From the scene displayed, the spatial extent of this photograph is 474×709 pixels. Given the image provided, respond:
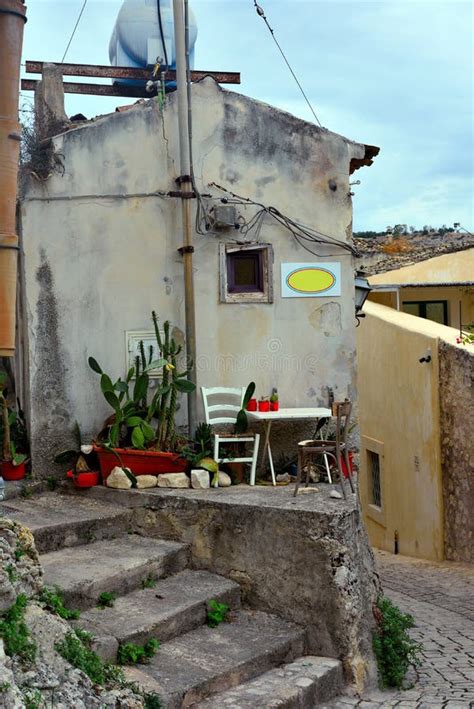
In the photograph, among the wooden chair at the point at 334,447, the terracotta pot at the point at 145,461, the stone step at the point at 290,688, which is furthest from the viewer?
the terracotta pot at the point at 145,461

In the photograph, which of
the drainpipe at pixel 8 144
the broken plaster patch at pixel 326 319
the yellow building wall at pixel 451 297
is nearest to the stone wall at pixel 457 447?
the broken plaster patch at pixel 326 319

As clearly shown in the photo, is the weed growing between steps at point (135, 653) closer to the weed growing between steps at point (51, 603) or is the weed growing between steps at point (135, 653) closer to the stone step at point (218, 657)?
the stone step at point (218, 657)

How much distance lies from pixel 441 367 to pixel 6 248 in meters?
11.1

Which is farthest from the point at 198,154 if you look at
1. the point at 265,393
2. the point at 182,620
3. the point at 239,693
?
the point at 239,693

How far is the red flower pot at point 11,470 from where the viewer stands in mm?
9539

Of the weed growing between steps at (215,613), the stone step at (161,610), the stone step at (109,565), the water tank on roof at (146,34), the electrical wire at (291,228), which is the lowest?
the weed growing between steps at (215,613)

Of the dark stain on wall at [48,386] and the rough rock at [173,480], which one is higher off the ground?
the dark stain on wall at [48,386]

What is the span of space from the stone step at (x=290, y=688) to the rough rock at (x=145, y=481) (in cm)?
249

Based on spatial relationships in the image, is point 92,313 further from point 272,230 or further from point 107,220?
point 272,230

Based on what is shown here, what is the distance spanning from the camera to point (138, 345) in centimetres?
1012

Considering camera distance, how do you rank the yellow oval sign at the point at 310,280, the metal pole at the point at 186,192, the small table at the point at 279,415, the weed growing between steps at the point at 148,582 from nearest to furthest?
the weed growing between steps at the point at 148,582, the small table at the point at 279,415, the metal pole at the point at 186,192, the yellow oval sign at the point at 310,280

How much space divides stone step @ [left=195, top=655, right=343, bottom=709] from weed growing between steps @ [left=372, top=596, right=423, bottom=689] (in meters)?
0.66

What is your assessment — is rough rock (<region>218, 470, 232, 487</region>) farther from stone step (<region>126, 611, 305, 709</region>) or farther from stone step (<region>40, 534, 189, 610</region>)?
stone step (<region>126, 611, 305, 709</region>)

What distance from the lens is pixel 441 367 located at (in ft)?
48.8
